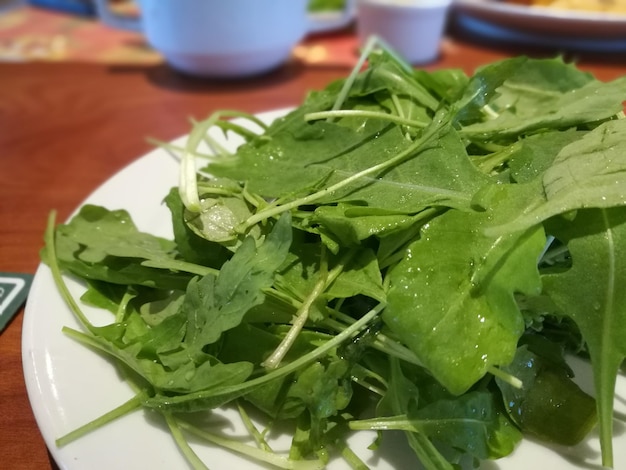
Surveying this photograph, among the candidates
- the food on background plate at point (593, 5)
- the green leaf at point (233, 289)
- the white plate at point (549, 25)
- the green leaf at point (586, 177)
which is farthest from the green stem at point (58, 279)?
the food on background plate at point (593, 5)

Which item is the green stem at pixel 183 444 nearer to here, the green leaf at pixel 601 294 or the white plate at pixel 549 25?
the green leaf at pixel 601 294

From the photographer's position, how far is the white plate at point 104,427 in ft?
1.54

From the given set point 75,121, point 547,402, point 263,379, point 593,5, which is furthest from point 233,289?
point 593,5

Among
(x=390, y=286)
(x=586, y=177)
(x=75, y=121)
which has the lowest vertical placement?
(x=75, y=121)

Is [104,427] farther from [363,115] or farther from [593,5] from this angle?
[593,5]

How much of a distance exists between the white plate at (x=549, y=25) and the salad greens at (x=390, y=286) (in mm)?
1015

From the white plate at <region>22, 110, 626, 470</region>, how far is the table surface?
0.31 ft

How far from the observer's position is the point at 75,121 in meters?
1.34

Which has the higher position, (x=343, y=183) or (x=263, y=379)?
(x=343, y=183)

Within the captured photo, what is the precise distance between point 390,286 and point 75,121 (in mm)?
1099

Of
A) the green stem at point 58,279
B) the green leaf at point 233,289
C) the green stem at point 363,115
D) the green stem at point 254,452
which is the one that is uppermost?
the green stem at point 363,115

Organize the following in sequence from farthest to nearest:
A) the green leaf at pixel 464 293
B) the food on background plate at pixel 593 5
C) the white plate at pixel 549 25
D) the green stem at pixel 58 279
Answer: the food on background plate at pixel 593 5 → the white plate at pixel 549 25 → the green stem at pixel 58 279 → the green leaf at pixel 464 293

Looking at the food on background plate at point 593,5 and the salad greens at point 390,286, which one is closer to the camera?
the salad greens at point 390,286

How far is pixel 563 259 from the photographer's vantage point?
1.91 ft
